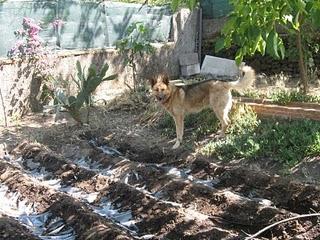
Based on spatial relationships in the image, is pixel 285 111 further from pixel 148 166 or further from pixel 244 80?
pixel 148 166

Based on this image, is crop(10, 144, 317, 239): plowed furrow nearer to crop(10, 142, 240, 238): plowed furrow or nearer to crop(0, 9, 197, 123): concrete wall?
crop(10, 142, 240, 238): plowed furrow

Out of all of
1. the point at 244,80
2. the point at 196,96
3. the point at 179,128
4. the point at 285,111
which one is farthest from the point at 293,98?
the point at 179,128

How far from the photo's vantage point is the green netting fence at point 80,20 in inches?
341

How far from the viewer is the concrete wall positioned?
8.73 m

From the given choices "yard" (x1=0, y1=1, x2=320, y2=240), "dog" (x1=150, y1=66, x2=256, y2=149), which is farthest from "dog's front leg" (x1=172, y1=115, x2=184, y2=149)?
"yard" (x1=0, y1=1, x2=320, y2=240)

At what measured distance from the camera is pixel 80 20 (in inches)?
387

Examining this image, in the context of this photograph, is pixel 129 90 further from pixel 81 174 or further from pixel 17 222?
pixel 17 222

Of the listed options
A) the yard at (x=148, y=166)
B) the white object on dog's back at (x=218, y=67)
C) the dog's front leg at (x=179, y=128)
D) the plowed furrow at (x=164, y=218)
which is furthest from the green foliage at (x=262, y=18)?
the white object on dog's back at (x=218, y=67)

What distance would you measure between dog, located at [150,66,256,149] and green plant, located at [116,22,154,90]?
2950 mm

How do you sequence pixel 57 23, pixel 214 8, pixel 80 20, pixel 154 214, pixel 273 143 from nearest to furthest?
1. pixel 154 214
2. pixel 273 143
3. pixel 57 23
4. pixel 80 20
5. pixel 214 8

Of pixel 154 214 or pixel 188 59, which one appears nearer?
pixel 154 214

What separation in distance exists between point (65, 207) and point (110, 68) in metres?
5.85

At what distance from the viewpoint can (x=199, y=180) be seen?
5750 millimetres

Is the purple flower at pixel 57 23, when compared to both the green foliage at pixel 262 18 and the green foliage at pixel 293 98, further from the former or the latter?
the green foliage at pixel 262 18
